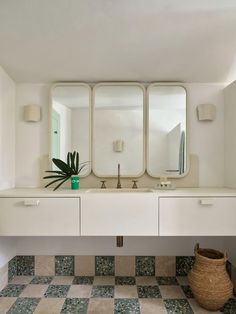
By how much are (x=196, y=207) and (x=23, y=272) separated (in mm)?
1594

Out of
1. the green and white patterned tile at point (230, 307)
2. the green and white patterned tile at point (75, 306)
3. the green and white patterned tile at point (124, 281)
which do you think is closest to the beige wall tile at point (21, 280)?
the green and white patterned tile at point (75, 306)

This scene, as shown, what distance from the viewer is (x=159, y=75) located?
203cm

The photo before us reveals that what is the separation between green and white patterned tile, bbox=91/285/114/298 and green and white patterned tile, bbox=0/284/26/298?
572mm

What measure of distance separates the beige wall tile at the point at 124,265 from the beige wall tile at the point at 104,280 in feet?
0.26

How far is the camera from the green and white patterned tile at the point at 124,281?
197cm

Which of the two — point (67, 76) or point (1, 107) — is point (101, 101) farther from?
point (1, 107)

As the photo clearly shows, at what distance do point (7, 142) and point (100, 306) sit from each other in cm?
144

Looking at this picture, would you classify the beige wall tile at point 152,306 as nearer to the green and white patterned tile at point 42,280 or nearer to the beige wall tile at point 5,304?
the green and white patterned tile at point 42,280

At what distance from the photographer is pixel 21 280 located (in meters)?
2.02

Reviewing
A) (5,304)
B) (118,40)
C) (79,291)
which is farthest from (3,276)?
(118,40)

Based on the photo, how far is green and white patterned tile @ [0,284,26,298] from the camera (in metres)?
1.81

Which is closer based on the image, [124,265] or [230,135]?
[230,135]

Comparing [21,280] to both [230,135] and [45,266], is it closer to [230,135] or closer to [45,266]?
[45,266]

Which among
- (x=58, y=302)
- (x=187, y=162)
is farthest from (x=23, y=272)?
(x=187, y=162)
